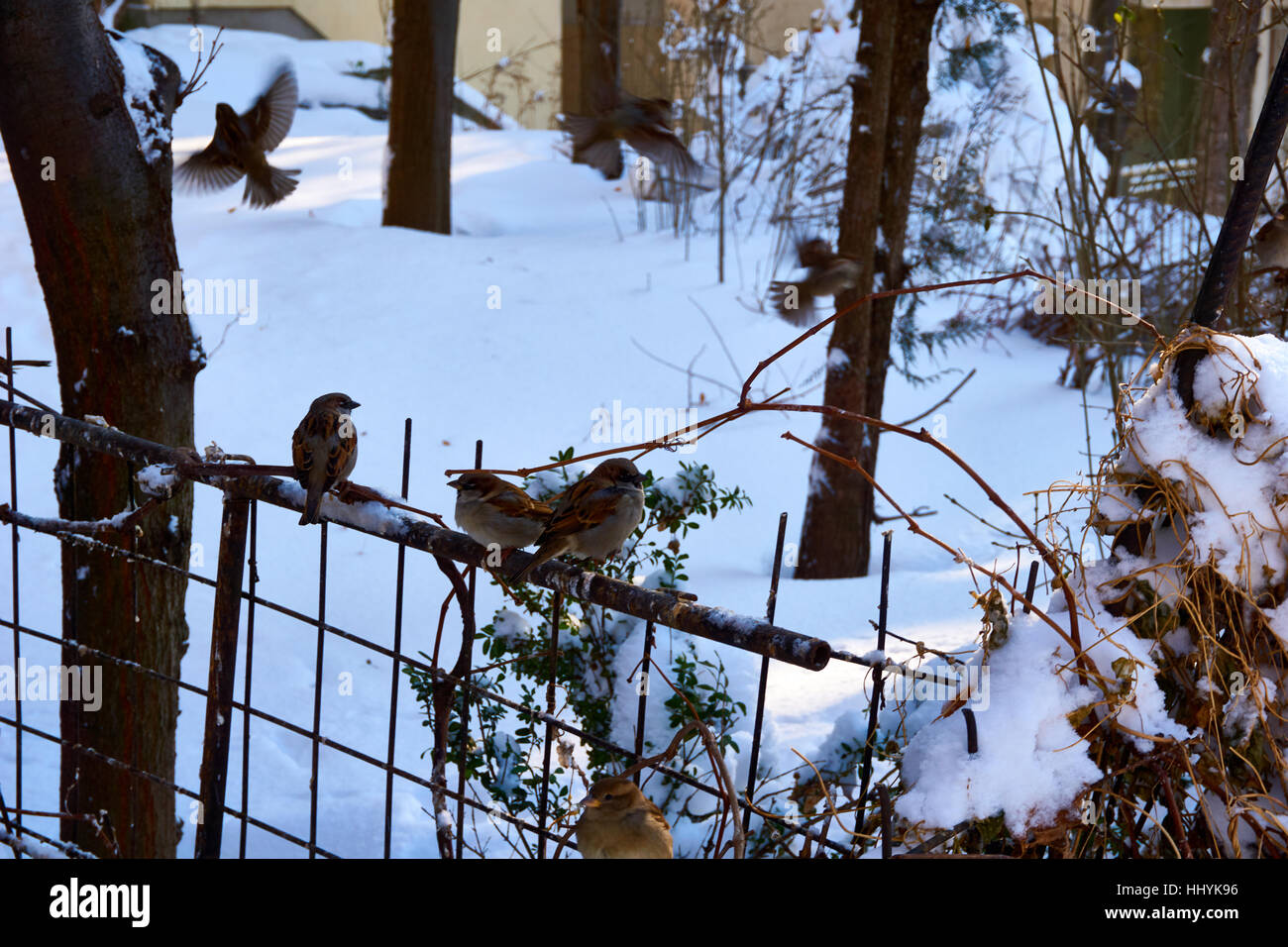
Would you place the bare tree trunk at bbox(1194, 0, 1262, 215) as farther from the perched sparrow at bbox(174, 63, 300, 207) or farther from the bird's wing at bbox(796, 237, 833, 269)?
the perched sparrow at bbox(174, 63, 300, 207)

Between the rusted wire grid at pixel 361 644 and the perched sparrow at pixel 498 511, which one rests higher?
the perched sparrow at pixel 498 511

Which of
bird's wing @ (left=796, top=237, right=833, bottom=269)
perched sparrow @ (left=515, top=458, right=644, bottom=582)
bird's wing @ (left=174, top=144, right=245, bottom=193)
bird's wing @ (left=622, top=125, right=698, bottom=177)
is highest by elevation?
bird's wing @ (left=622, top=125, right=698, bottom=177)

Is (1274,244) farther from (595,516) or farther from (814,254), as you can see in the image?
(814,254)

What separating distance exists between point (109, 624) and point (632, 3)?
11.9m


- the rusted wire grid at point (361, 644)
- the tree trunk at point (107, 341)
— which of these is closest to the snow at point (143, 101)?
the tree trunk at point (107, 341)

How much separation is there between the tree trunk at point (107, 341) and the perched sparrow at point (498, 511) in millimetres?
1185

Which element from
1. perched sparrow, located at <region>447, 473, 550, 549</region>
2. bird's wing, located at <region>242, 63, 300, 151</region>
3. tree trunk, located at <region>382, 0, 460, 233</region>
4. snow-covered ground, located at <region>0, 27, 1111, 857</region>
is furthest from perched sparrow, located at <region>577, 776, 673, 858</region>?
tree trunk, located at <region>382, 0, 460, 233</region>

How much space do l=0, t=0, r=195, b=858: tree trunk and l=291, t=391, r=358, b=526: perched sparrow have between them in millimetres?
1123

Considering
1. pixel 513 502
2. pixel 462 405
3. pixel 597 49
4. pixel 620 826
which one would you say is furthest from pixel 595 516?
pixel 597 49

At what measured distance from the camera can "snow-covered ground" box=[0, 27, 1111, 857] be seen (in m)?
4.45

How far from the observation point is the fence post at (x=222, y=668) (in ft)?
6.44

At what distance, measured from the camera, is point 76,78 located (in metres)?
2.91

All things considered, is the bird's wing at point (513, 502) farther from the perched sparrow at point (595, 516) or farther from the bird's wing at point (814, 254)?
the bird's wing at point (814, 254)
